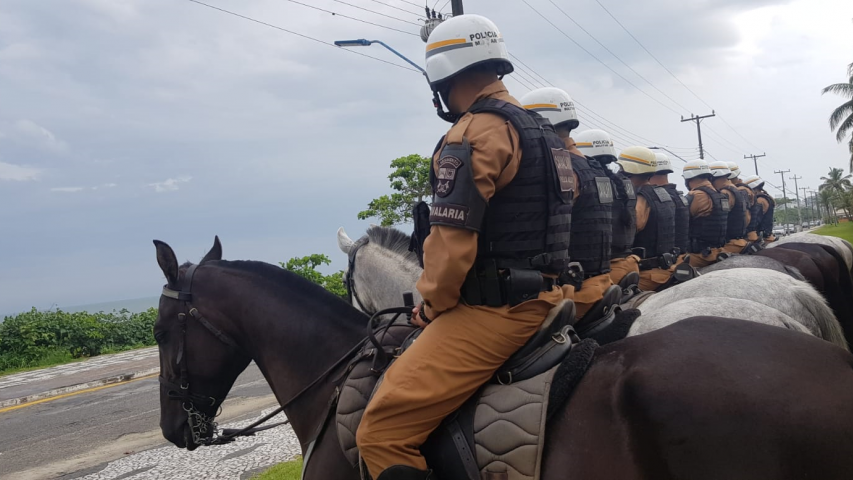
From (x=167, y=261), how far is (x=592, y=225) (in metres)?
2.73

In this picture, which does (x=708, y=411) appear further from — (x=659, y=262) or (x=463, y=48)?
(x=659, y=262)

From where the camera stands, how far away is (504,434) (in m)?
2.59

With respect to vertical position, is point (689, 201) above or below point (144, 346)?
above

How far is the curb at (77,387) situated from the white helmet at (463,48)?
11.6m

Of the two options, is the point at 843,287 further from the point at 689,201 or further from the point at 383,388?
the point at 383,388

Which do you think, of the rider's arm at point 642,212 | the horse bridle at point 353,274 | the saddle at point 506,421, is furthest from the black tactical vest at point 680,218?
the saddle at point 506,421

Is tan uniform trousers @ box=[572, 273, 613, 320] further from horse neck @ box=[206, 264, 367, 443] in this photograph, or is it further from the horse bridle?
the horse bridle

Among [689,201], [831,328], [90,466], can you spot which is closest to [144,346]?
[90,466]

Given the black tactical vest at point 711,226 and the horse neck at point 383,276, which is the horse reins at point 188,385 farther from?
the black tactical vest at point 711,226

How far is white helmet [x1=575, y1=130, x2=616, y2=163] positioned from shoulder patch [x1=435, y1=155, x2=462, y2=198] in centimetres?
479

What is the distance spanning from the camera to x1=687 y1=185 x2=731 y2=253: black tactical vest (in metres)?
9.25

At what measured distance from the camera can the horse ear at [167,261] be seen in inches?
164

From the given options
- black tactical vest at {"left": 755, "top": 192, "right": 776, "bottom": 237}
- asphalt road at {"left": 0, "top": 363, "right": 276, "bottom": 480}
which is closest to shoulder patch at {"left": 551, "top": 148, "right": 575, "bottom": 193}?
asphalt road at {"left": 0, "top": 363, "right": 276, "bottom": 480}

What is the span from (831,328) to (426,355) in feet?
7.81
